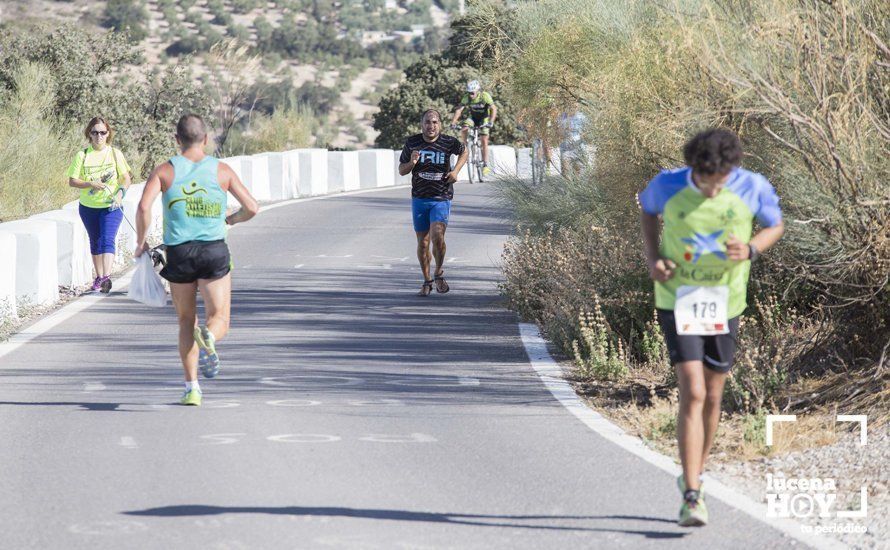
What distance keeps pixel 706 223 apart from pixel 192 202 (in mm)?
3934

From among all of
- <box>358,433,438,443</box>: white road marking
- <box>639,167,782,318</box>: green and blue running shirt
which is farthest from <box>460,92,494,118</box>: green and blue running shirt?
<box>639,167,782,318</box>: green and blue running shirt

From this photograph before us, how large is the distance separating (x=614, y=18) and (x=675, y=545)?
36.7ft

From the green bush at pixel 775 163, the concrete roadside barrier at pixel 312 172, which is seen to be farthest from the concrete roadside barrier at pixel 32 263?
the concrete roadside barrier at pixel 312 172

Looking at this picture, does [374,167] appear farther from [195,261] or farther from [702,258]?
[702,258]

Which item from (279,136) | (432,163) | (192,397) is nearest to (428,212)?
(432,163)

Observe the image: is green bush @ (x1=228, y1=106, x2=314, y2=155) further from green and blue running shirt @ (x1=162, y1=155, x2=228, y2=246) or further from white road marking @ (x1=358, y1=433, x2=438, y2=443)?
white road marking @ (x1=358, y1=433, x2=438, y2=443)

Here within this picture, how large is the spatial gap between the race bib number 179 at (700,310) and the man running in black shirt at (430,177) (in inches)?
354

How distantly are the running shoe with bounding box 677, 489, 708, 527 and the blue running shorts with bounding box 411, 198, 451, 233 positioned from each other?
31.3 feet

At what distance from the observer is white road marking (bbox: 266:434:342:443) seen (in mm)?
8914

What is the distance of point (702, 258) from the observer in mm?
6957

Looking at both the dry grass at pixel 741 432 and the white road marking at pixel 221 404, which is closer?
the dry grass at pixel 741 432

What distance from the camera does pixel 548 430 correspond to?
367 inches

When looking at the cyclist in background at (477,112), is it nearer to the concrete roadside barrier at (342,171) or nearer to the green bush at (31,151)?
the concrete roadside barrier at (342,171)

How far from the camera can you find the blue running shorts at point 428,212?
52.9 ft
